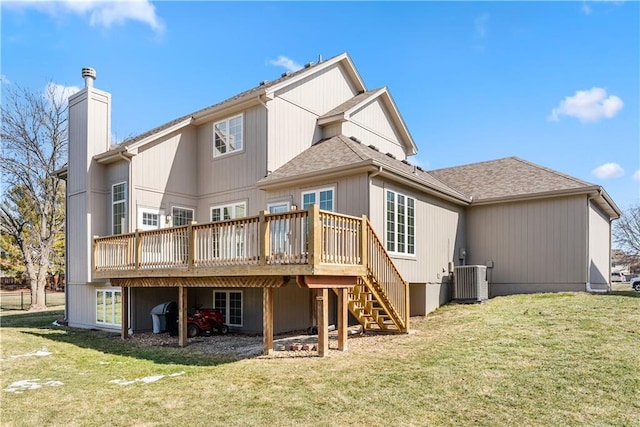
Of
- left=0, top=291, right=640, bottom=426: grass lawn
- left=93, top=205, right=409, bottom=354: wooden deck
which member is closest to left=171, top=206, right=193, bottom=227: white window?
left=93, top=205, right=409, bottom=354: wooden deck

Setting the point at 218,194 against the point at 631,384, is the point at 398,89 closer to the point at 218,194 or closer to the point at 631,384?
the point at 218,194

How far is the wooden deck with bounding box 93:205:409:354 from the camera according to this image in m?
8.48

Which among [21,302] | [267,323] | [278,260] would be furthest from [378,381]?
[21,302]

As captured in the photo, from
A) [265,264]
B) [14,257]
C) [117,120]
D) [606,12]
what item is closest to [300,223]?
[265,264]

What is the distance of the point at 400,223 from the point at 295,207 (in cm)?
311

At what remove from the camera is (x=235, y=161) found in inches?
546

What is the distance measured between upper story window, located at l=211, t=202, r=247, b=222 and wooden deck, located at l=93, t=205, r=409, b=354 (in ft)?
10.1

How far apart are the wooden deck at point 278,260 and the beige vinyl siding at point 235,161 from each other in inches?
132

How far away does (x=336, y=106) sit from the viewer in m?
16.0

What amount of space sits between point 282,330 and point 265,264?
434 cm

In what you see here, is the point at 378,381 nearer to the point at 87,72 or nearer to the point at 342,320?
the point at 342,320

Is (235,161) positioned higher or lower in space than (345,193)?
higher

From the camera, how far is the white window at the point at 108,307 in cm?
1391

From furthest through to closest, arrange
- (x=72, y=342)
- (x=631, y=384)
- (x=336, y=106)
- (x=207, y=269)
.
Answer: (x=336, y=106) → (x=72, y=342) → (x=207, y=269) → (x=631, y=384)
